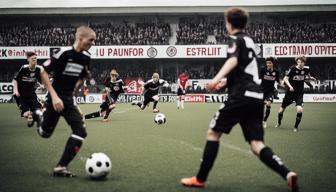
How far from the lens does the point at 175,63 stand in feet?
→ 127

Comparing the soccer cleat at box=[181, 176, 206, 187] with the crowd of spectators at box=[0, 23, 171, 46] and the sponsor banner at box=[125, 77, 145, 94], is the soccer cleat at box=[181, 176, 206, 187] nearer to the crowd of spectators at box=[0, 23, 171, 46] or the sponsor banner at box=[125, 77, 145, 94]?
the sponsor banner at box=[125, 77, 145, 94]

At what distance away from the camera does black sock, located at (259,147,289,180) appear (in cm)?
459

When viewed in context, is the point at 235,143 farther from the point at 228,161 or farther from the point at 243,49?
the point at 243,49

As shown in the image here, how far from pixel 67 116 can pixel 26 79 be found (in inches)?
255

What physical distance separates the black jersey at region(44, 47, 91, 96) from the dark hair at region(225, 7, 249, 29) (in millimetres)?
2138

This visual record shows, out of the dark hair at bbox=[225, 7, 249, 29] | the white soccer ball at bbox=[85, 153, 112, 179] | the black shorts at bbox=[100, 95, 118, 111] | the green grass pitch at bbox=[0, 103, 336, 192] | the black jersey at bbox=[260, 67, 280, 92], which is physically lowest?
the green grass pitch at bbox=[0, 103, 336, 192]

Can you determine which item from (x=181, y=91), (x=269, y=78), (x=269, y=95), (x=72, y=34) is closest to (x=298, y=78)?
(x=269, y=78)

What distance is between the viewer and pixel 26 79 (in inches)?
459

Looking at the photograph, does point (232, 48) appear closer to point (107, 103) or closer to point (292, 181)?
point (292, 181)

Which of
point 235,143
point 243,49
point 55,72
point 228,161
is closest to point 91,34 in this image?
point 55,72

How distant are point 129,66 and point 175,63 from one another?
419 cm

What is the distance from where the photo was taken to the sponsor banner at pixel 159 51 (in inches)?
1416

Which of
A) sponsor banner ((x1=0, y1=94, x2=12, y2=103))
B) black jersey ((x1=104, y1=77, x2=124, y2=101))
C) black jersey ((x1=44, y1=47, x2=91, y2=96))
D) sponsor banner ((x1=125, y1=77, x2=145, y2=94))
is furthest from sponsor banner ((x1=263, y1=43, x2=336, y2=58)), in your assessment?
black jersey ((x1=44, y1=47, x2=91, y2=96))

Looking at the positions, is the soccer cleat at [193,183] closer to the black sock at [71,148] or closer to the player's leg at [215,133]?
the player's leg at [215,133]
